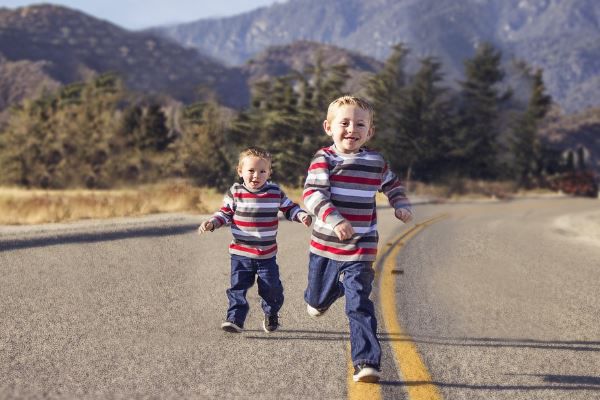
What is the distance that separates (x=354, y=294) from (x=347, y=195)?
61 cm

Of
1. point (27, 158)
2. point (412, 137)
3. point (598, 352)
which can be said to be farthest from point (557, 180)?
point (598, 352)

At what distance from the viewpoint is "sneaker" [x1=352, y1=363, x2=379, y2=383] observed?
3.44m

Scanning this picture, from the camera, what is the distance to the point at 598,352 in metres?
4.45

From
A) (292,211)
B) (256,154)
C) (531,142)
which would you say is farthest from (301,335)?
(531,142)

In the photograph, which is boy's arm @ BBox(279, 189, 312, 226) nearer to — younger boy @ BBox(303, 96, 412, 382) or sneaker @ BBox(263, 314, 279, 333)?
younger boy @ BBox(303, 96, 412, 382)

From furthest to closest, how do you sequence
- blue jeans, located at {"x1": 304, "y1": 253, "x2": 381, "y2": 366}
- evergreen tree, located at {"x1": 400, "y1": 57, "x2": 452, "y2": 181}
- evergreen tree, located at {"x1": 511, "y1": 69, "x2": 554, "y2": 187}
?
evergreen tree, located at {"x1": 511, "y1": 69, "x2": 554, "y2": 187} → evergreen tree, located at {"x1": 400, "y1": 57, "x2": 452, "y2": 181} → blue jeans, located at {"x1": 304, "y1": 253, "x2": 381, "y2": 366}

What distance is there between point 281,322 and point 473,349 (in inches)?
59.2

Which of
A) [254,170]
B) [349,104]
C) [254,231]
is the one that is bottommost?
[254,231]

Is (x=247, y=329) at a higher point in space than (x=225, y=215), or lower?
lower

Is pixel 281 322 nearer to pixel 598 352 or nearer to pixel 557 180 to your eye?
pixel 598 352

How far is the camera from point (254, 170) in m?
4.68

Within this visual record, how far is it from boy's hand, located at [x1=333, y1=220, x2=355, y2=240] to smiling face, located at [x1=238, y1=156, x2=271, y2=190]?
1.25 metres

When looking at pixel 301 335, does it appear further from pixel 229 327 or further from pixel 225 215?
pixel 225 215

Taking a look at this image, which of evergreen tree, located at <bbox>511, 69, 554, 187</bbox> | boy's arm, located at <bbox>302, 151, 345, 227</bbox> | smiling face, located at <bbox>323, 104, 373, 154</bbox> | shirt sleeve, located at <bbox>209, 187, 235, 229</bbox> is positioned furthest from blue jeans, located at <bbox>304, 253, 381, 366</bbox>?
evergreen tree, located at <bbox>511, 69, 554, 187</bbox>
